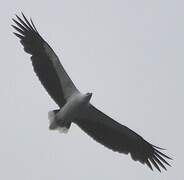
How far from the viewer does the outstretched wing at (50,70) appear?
17.8 meters

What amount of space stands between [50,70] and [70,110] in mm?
1283

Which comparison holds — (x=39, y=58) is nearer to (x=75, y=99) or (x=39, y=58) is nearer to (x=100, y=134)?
(x=75, y=99)

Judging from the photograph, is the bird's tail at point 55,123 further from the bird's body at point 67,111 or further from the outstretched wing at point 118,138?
the outstretched wing at point 118,138

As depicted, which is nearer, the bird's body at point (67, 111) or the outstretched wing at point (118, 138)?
the bird's body at point (67, 111)

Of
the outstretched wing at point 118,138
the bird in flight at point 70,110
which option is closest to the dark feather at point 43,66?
the bird in flight at point 70,110

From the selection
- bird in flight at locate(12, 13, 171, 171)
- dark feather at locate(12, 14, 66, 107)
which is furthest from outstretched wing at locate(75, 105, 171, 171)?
dark feather at locate(12, 14, 66, 107)

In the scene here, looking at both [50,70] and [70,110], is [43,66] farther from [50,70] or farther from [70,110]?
[70,110]

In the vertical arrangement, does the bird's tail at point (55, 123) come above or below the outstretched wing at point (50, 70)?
below

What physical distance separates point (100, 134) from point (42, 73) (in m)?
2.39

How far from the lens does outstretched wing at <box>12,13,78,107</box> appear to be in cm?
1778

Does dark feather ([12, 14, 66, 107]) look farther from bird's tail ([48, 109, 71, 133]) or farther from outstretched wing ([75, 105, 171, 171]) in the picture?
outstretched wing ([75, 105, 171, 171])

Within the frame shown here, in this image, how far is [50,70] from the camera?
17828mm

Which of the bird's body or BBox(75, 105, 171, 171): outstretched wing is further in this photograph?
BBox(75, 105, 171, 171): outstretched wing

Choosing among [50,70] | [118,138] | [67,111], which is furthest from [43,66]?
[118,138]
